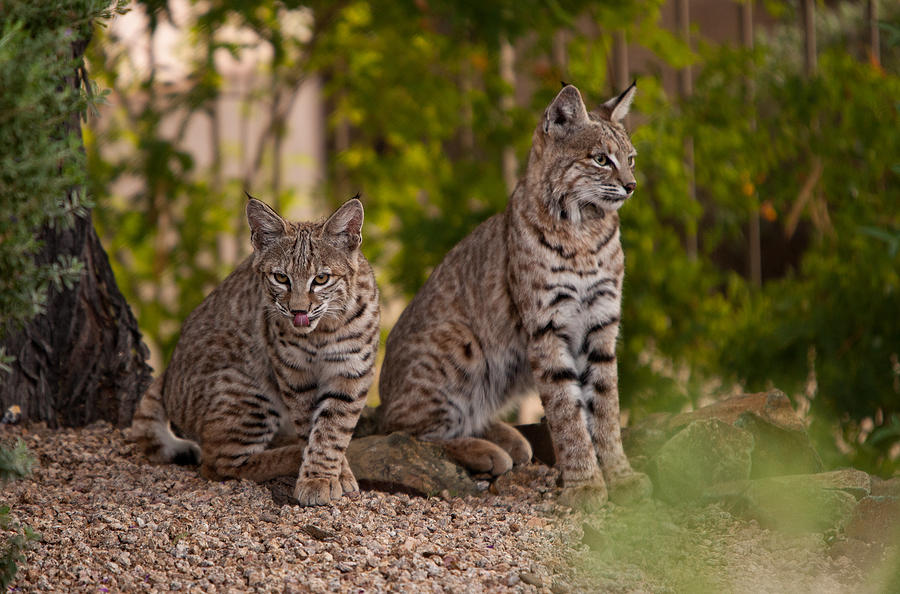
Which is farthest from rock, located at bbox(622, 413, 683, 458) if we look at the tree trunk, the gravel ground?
the tree trunk

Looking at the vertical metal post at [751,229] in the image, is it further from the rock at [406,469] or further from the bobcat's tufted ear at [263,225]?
the bobcat's tufted ear at [263,225]

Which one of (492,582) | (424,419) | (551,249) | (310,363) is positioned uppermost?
(551,249)

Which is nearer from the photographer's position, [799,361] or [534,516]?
[534,516]

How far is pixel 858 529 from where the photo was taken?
340 centimetres

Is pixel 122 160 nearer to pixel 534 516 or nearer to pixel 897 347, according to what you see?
pixel 534 516

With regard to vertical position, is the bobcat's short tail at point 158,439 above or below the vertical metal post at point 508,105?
below

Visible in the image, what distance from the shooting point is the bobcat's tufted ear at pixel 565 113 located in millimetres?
3998

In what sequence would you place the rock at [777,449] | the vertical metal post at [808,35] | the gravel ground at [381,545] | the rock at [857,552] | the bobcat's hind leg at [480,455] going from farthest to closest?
the vertical metal post at [808,35], the bobcat's hind leg at [480,455], the rock at [777,449], the rock at [857,552], the gravel ground at [381,545]

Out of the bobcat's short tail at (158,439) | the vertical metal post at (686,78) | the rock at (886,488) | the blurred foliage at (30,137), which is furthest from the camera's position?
the vertical metal post at (686,78)

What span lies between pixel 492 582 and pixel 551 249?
1.47 m

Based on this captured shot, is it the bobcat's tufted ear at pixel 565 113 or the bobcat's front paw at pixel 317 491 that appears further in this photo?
the bobcat's tufted ear at pixel 565 113

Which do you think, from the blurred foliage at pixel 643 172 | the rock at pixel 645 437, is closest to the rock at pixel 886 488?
the rock at pixel 645 437

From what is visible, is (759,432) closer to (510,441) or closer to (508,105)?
(510,441)

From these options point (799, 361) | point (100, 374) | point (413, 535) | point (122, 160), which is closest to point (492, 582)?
point (413, 535)
